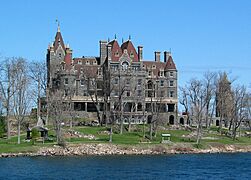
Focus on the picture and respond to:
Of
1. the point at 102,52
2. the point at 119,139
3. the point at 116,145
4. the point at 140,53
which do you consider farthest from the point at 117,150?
the point at 102,52

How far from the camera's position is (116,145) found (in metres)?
62.2

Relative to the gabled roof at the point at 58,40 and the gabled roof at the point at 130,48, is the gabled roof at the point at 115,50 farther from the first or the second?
the gabled roof at the point at 58,40

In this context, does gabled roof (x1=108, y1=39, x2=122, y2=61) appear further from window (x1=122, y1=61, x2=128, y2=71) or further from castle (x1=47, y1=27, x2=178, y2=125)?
window (x1=122, y1=61, x2=128, y2=71)

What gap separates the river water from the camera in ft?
136

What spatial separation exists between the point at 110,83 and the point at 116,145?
2544cm

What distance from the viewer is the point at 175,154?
6197cm

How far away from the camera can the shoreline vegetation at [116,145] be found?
5803cm

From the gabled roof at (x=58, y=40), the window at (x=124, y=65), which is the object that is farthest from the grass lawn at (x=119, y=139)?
the gabled roof at (x=58, y=40)

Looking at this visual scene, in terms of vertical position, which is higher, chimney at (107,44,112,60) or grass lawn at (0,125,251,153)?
chimney at (107,44,112,60)

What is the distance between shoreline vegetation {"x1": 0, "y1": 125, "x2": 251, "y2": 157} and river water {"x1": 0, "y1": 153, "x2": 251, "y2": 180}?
367 cm

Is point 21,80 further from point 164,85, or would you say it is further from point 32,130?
point 164,85

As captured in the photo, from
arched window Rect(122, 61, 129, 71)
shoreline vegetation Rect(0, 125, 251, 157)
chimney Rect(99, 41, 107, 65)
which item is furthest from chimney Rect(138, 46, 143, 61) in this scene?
shoreline vegetation Rect(0, 125, 251, 157)

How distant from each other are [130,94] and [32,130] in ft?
96.0

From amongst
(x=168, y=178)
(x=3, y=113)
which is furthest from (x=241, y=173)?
(x=3, y=113)
